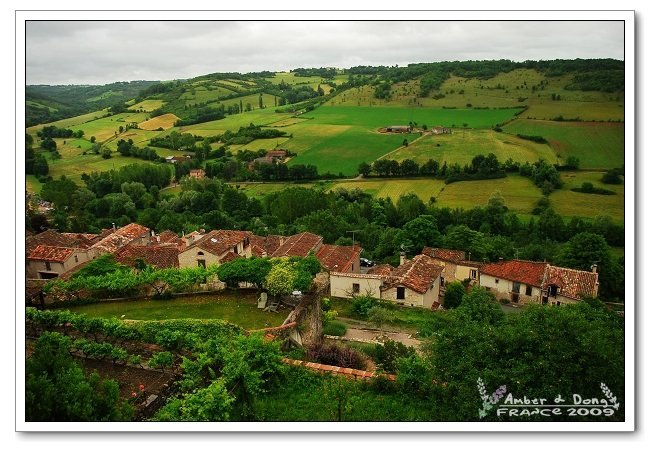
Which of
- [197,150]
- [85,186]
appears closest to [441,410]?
[85,186]

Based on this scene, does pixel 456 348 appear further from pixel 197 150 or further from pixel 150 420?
pixel 197 150

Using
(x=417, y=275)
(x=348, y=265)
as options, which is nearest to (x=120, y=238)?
(x=348, y=265)

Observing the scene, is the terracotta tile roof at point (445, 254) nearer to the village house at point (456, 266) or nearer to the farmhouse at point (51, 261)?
the village house at point (456, 266)

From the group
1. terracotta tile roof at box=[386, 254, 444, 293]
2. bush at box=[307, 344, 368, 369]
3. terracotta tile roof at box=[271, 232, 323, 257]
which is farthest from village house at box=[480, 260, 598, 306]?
bush at box=[307, 344, 368, 369]

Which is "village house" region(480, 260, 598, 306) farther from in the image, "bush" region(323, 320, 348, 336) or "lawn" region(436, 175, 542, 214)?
"bush" region(323, 320, 348, 336)

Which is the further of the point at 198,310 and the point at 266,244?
the point at 266,244

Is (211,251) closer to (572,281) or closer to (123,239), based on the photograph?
(123,239)
